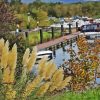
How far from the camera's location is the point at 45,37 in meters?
38.5

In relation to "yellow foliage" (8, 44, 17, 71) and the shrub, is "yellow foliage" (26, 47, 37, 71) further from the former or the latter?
"yellow foliage" (8, 44, 17, 71)

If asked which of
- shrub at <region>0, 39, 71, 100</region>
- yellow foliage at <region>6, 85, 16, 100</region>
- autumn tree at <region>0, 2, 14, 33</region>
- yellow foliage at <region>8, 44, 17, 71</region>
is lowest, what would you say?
autumn tree at <region>0, 2, 14, 33</region>

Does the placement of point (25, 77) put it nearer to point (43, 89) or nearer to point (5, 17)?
point (43, 89)

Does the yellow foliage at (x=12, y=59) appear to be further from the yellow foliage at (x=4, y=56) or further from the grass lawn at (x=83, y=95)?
the grass lawn at (x=83, y=95)

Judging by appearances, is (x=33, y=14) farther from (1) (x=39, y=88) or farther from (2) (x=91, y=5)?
(1) (x=39, y=88)

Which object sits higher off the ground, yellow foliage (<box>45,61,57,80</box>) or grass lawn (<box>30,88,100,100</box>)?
yellow foliage (<box>45,61,57,80</box>)

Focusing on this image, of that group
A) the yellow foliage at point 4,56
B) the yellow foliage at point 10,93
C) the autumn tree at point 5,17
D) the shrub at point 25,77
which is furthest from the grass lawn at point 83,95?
the autumn tree at point 5,17

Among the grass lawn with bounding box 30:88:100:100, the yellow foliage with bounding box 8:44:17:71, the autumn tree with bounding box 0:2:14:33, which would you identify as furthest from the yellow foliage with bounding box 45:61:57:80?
the autumn tree with bounding box 0:2:14:33

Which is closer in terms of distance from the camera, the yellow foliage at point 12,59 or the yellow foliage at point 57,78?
the yellow foliage at point 12,59

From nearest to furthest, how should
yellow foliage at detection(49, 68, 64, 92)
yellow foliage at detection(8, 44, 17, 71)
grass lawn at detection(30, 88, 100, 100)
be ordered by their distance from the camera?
yellow foliage at detection(8, 44, 17, 71) → yellow foliage at detection(49, 68, 64, 92) → grass lawn at detection(30, 88, 100, 100)

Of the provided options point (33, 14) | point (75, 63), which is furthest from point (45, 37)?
point (75, 63)

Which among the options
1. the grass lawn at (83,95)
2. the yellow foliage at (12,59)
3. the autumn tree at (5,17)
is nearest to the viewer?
the yellow foliage at (12,59)

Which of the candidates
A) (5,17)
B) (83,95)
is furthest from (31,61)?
(5,17)

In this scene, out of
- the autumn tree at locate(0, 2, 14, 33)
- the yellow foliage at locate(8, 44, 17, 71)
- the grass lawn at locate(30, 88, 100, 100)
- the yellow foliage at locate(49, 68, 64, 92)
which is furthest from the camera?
the autumn tree at locate(0, 2, 14, 33)
